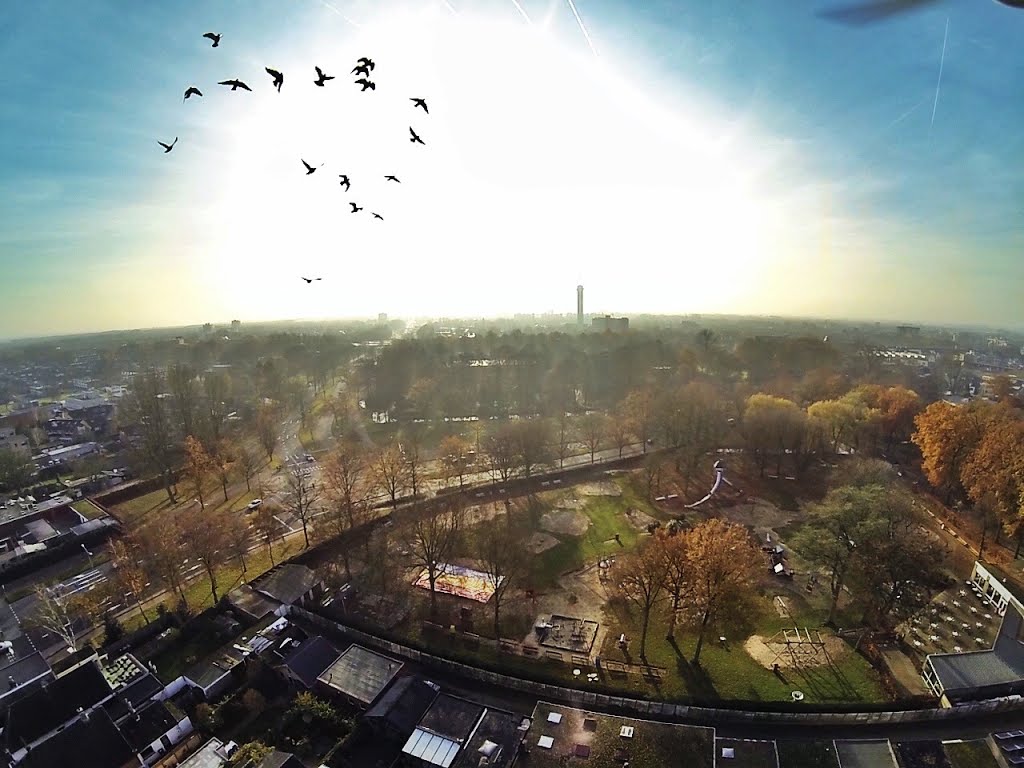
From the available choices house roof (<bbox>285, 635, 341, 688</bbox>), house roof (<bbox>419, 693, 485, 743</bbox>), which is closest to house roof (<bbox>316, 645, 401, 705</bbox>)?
house roof (<bbox>285, 635, 341, 688</bbox>)

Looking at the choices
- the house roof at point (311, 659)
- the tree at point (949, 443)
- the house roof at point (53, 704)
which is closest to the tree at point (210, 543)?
the house roof at point (53, 704)

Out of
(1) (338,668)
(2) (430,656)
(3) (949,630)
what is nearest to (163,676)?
(1) (338,668)

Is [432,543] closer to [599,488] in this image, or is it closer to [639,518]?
[639,518]

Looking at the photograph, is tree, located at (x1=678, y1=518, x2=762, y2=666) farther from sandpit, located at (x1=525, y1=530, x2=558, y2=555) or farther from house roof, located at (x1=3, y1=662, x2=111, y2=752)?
house roof, located at (x1=3, y1=662, x2=111, y2=752)

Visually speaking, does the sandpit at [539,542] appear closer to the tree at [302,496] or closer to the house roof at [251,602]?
the tree at [302,496]

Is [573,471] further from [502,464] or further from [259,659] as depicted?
[259,659]

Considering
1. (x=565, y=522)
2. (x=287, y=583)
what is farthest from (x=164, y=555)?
(x=565, y=522)
